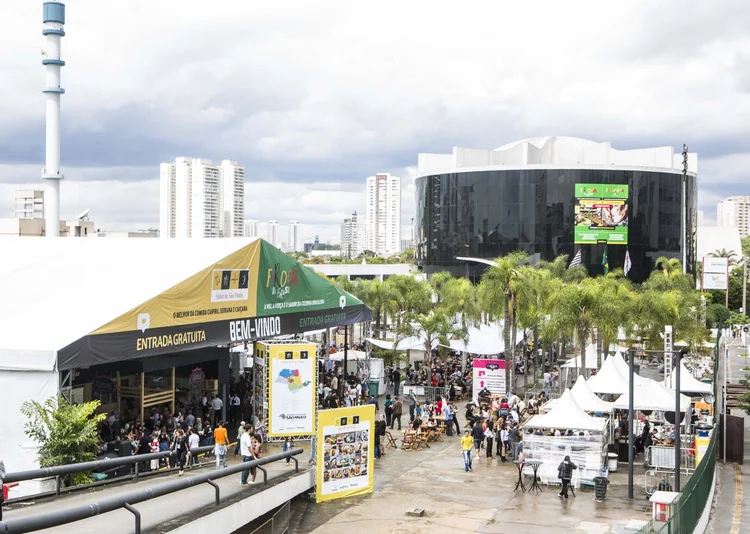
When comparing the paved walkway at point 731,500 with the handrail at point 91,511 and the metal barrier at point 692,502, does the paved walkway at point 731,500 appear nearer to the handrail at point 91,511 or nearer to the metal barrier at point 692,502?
the metal barrier at point 692,502

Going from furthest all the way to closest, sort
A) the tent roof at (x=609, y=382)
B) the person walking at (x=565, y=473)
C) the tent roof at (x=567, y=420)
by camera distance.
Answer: the tent roof at (x=609, y=382) < the tent roof at (x=567, y=420) < the person walking at (x=565, y=473)

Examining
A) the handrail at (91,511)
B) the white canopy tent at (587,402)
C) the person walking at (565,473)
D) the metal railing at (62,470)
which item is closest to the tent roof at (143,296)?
the metal railing at (62,470)

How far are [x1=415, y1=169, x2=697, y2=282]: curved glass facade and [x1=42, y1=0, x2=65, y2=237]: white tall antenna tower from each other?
4478 centimetres

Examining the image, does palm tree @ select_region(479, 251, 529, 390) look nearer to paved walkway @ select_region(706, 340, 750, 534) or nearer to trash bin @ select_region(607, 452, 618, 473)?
paved walkway @ select_region(706, 340, 750, 534)

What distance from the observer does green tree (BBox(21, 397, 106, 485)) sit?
16.2 metres

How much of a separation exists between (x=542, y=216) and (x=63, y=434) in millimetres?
71835

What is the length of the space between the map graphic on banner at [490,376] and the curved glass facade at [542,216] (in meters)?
48.5

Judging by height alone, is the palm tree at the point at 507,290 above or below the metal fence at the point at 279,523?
above

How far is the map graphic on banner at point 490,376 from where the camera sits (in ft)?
114

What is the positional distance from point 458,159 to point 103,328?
74.1 m

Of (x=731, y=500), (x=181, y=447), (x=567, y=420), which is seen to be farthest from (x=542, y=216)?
(x=181, y=447)

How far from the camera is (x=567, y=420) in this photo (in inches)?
920

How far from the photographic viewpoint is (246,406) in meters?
27.8

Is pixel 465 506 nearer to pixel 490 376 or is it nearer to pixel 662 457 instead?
pixel 662 457
